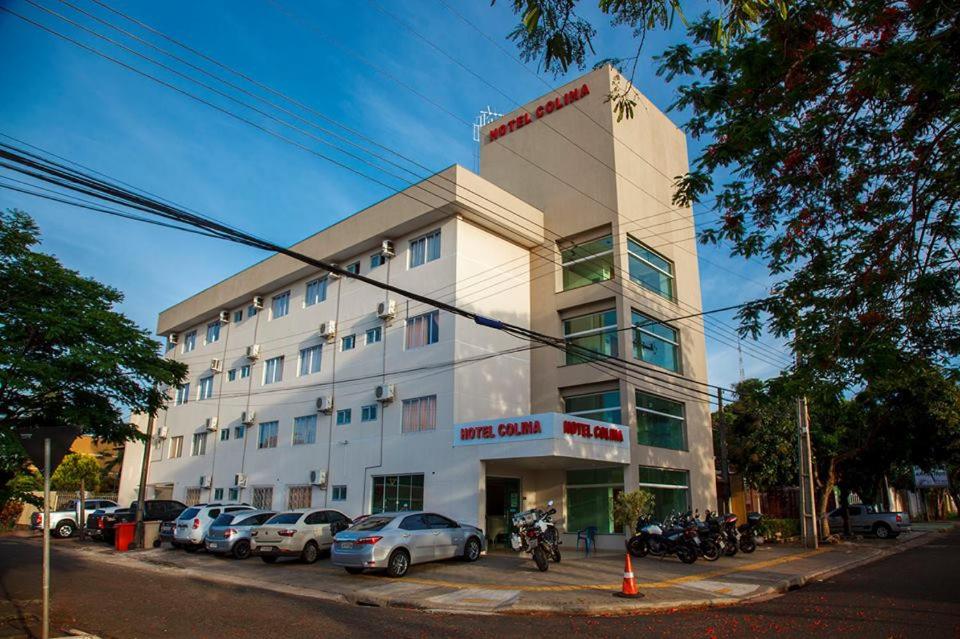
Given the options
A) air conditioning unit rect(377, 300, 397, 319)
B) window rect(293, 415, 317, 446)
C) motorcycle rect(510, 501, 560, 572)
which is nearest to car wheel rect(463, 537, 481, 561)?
motorcycle rect(510, 501, 560, 572)

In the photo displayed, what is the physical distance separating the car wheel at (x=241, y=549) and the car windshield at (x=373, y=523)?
6.23 m

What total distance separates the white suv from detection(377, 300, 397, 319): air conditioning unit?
8.80 m

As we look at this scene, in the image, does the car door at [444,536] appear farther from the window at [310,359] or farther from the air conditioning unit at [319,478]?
the window at [310,359]

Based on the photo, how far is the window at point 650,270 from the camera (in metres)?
25.3

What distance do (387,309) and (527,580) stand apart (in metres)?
14.2

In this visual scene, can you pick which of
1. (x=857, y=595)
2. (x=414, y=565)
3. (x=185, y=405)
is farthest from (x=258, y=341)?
(x=857, y=595)

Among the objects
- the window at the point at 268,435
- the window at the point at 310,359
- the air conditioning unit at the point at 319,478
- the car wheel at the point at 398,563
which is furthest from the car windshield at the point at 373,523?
the window at the point at 268,435

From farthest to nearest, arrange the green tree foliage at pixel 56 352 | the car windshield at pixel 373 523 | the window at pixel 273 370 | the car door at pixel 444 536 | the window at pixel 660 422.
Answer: the window at pixel 273 370, the window at pixel 660 422, the car door at pixel 444 536, the car windshield at pixel 373 523, the green tree foliage at pixel 56 352

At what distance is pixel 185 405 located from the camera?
38125 millimetres

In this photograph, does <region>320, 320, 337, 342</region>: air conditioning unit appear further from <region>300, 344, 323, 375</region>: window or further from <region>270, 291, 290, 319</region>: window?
<region>270, 291, 290, 319</region>: window

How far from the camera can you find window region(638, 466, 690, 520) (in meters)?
23.7

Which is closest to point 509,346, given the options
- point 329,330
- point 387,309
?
point 387,309

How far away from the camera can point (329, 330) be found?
93.6 ft

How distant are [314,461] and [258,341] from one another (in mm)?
9147
